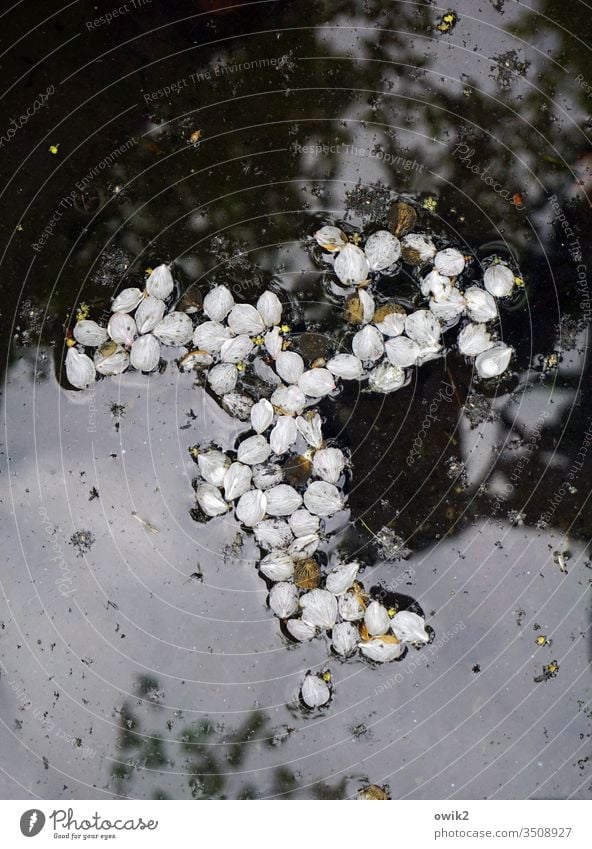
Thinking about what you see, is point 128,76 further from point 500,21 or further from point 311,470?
point 311,470

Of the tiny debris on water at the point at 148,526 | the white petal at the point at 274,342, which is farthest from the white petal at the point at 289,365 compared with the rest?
the tiny debris on water at the point at 148,526

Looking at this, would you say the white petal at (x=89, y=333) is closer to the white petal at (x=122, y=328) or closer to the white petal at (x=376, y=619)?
the white petal at (x=122, y=328)

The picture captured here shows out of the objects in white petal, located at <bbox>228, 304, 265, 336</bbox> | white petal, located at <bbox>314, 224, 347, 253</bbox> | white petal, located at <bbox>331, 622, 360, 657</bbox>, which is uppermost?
white petal, located at <bbox>314, 224, 347, 253</bbox>

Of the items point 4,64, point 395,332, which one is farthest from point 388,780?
point 4,64

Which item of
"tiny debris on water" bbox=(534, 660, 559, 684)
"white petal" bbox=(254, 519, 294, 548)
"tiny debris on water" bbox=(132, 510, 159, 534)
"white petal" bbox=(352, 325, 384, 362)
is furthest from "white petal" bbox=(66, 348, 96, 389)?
"tiny debris on water" bbox=(534, 660, 559, 684)

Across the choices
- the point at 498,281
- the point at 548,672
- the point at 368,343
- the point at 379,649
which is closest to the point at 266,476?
the point at 368,343

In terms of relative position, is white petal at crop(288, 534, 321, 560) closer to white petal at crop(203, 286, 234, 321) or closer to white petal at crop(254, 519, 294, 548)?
white petal at crop(254, 519, 294, 548)
